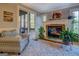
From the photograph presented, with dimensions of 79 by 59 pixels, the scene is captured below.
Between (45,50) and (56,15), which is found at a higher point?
(56,15)

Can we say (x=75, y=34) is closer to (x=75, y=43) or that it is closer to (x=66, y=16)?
(x=75, y=43)

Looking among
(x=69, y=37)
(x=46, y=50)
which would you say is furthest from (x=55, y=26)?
(x=46, y=50)

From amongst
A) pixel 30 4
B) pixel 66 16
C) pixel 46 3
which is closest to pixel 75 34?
pixel 66 16

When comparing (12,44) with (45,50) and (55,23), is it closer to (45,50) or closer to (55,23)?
(45,50)

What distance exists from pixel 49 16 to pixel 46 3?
210mm

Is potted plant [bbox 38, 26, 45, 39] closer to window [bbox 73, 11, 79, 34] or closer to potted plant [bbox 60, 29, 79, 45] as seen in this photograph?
potted plant [bbox 60, 29, 79, 45]

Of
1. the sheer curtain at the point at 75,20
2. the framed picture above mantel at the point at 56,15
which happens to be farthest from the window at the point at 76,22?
the framed picture above mantel at the point at 56,15

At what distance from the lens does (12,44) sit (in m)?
2.05

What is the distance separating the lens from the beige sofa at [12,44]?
204 centimetres

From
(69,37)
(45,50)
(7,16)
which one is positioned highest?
(7,16)

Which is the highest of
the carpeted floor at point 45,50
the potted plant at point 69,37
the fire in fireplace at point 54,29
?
the fire in fireplace at point 54,29

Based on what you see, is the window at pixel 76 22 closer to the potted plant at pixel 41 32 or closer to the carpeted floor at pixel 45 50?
the carpeted floor at pixel 45 50

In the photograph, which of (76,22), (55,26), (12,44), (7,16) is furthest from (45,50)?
(7,16)

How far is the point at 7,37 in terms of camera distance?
204 centimetres
